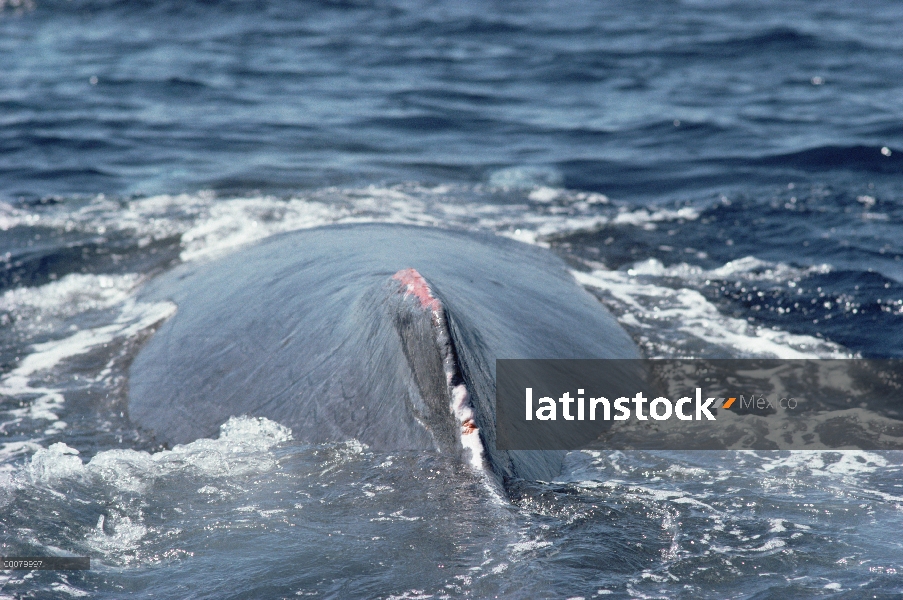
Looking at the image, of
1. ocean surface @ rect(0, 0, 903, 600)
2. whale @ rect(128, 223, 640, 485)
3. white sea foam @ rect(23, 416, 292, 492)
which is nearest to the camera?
ocean surface @ rect(0, 0, 903, 600)

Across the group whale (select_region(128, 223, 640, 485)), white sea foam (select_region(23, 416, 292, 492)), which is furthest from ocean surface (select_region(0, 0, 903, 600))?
whale (select_region(128, 223, 640, 485))

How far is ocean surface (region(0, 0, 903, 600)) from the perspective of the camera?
3.75m

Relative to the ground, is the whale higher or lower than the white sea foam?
higher

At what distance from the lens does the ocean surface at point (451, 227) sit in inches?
148

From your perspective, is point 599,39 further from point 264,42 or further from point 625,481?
point 625,481

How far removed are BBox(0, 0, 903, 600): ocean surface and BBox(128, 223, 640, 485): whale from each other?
0.15m

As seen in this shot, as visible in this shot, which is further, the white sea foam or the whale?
the white sea foam

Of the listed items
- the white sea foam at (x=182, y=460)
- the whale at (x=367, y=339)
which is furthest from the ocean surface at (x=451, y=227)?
the whale at (x=367, y=339)

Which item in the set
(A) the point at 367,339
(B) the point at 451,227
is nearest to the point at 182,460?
(A) the point at 367,339

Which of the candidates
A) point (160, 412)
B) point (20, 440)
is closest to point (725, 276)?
point (160, 412)

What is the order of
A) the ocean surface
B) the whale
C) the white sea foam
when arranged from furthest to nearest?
1. the white sea foam
2. the whale
3. the ocean surface

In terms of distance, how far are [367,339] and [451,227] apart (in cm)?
399

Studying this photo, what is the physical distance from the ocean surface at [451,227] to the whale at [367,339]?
0.49 ft

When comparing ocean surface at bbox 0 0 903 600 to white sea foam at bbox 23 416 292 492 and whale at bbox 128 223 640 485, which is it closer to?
white sea foam at bbox 23 416 292 492
